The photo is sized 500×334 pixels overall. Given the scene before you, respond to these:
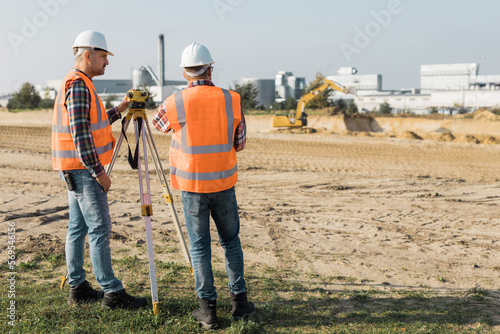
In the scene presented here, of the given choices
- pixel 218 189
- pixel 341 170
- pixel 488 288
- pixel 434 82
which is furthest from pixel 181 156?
pixel 434 82

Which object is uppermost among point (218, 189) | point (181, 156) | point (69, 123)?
point (69, 123)

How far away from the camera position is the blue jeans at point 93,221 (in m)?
3.31

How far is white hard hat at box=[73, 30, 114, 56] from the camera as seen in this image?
3227 millimetres

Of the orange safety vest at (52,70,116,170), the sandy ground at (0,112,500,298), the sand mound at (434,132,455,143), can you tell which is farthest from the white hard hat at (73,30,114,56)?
the sand mound at (434,132,455,143)

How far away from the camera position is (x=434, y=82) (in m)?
73.0

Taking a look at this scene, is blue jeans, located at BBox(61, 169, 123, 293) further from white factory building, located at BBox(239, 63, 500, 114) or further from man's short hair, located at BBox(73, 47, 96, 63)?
white factory building, located at BBox(239, 63, 500, 114)

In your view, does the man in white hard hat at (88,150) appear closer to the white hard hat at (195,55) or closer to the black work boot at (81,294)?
the black work boot at (81,294)

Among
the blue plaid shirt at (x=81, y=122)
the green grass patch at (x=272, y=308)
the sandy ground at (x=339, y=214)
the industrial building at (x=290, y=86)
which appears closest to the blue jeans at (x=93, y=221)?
the blue plaid shirt at (x=81, y=122)

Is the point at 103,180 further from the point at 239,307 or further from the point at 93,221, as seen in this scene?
the point at 239,307

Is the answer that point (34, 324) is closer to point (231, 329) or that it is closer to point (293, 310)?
point (231, 329)

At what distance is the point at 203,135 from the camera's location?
10.3ft

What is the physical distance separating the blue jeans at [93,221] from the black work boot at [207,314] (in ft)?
2.38

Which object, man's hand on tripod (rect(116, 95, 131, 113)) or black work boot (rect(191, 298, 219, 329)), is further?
man's hand on tripod (rect(116, 95, 131, 113))

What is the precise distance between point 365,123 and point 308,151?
1157cm
